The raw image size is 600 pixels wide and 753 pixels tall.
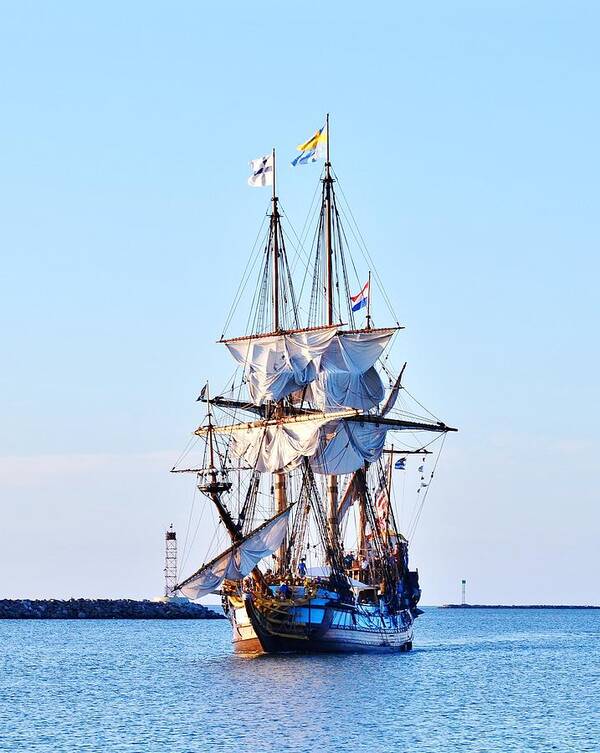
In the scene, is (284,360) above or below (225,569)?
above

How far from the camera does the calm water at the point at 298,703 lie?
62750mm

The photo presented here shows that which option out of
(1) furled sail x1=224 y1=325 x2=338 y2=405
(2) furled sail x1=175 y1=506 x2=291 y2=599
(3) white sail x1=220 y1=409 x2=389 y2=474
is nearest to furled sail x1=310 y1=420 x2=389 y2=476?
(3) white sail x1=220 y1=409 x2=389 y2=474

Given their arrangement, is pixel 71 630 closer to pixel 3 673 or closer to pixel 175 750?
pixel 3 673

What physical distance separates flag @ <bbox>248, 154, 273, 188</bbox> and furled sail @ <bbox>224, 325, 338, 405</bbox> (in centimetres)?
1133

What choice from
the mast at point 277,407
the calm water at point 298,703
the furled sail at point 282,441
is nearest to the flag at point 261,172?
the mast at point 277,407

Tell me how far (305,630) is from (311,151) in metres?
30.6

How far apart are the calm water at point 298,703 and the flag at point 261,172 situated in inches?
1201

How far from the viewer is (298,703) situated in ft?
242

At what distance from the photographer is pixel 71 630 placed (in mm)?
188875

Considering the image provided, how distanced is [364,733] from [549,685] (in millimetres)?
29588

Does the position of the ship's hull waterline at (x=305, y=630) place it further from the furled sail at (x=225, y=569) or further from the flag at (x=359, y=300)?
the flag at (x=359, y=300)

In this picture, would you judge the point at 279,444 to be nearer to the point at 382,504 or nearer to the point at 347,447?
the point at 347,447

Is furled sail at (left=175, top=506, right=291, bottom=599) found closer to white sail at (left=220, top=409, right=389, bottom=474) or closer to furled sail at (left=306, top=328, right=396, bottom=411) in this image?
white sail at (left=220, top=409, right=389, bottom=474)

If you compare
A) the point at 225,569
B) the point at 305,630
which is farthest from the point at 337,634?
the point at 225,569
